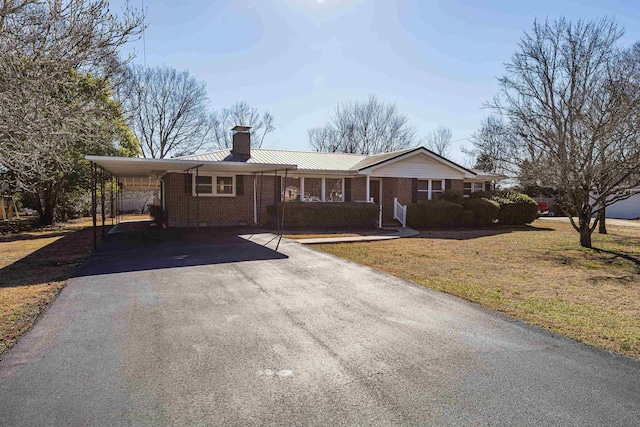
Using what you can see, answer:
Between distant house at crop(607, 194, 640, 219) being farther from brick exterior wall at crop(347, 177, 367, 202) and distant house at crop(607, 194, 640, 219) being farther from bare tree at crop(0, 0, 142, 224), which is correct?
bare tree at crop(0, 0, 142, 224)

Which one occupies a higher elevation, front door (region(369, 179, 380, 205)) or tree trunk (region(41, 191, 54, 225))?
front door (region(369, 179, 380, 205))

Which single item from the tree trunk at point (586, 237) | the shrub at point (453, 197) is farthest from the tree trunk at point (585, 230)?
the shrub at point (453, 197)

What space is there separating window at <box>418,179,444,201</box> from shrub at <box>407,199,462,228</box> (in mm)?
2344

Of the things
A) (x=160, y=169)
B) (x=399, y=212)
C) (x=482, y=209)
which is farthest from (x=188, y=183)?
(x=482, y=209)

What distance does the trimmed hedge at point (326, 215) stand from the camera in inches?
650

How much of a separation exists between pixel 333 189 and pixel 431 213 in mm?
4960

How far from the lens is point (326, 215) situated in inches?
667

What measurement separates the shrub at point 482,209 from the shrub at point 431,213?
0.80 metres

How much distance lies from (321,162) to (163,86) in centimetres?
2227

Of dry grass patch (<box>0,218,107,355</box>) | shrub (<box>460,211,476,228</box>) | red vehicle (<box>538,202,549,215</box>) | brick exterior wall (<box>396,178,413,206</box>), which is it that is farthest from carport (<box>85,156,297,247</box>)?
red vehicle (<box>538,202,549,215</box>)

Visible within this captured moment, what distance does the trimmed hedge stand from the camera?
16.5 meters

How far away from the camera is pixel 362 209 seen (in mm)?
17531

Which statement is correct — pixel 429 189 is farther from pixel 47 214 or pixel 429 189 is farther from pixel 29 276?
pixel 47 214

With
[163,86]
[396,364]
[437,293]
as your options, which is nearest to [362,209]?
[437,293]
